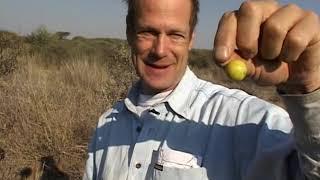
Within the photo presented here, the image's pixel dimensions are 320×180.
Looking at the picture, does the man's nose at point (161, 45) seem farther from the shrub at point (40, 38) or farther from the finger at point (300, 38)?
the shrub at point (40, 38)

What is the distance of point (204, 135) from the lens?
7.39ft

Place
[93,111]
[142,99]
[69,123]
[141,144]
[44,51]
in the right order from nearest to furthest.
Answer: [141,144], [142,99], [69,123], [93,111], [44,51]

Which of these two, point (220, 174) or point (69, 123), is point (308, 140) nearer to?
point (220, 174)

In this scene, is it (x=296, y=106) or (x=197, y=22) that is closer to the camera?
(x=296, y=106)

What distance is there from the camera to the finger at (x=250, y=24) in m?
1.37

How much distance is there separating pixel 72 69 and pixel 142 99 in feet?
42.6

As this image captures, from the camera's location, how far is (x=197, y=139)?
2.26 metres

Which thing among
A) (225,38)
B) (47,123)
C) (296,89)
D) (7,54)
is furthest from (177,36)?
(7,54)

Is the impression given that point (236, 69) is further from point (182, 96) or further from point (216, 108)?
point (182, 96)

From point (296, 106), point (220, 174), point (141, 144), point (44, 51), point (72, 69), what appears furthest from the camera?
point (44, 51)

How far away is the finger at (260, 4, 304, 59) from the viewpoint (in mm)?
1351

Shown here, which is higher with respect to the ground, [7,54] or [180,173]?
[180,173]

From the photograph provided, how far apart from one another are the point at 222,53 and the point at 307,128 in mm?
404

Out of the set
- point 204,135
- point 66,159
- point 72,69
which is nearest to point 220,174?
point 204,135
